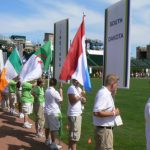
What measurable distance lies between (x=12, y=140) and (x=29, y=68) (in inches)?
97.4

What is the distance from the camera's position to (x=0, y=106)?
21.2 metres

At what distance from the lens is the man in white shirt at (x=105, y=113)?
8.12 metres

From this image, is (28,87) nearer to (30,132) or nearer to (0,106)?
(30,132)

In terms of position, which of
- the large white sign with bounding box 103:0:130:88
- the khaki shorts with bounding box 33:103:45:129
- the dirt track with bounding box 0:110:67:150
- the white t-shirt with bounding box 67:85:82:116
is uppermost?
the large white sign with bounding box 103:0:130:88

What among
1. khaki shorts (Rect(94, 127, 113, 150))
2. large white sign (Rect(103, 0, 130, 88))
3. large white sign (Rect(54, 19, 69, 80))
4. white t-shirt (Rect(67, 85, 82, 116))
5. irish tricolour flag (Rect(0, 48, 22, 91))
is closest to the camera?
khaki shorts (Rect(94, 127, 113, 150))

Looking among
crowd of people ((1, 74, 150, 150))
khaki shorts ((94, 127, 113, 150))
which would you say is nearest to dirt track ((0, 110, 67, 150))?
crowd of people ((1, 74, 150, 150))

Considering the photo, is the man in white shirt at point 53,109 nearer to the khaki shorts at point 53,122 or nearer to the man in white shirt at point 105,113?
the khaki shorts at point 53,122

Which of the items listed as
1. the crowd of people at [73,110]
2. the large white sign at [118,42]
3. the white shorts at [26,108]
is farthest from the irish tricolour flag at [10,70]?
the large white sign at [118,42]

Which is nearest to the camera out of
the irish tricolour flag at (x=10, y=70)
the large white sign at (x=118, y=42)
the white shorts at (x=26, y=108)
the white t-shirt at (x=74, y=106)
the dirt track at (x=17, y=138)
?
the large white sign at (x=118, y=42)

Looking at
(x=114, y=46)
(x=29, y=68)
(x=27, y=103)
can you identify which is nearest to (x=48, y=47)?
(x=29, y=68)

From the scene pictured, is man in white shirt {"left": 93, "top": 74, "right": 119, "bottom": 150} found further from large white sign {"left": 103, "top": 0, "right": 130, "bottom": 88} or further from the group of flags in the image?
the group of flags

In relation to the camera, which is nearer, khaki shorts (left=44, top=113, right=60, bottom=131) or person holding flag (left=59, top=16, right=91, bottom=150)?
person holding flag (left=59, top=16, right=91, bottom=150)

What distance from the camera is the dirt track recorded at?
39.2 feet

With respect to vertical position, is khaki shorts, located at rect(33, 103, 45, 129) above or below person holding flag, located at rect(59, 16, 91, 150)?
below
